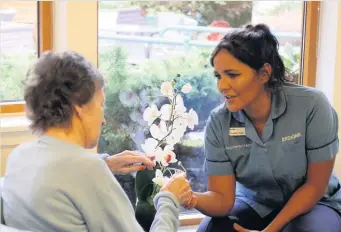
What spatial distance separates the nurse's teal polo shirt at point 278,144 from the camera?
2.20 m

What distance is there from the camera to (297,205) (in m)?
2.17

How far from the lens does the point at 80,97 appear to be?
1566 mm

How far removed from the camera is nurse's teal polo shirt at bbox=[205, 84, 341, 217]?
2203mm

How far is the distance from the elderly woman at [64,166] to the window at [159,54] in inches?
41.2

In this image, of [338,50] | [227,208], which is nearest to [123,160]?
[227,208]

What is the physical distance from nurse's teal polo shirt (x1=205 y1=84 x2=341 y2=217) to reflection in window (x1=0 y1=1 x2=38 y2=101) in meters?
0.85

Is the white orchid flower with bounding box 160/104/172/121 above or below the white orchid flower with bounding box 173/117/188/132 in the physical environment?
above

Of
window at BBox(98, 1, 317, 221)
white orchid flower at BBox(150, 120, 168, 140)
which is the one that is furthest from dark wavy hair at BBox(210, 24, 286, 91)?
window at BBox(98, 1, 317, 221)

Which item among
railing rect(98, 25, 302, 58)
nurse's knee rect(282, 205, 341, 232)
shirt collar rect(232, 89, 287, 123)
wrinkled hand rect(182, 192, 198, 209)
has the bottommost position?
nurse's knee rect(282, 205, 341, 232)

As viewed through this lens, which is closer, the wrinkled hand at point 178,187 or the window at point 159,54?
the wrinkled hand at point 178,187

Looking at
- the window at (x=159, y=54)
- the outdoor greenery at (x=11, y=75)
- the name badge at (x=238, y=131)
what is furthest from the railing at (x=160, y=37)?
the name badge at (x=238, y=131)

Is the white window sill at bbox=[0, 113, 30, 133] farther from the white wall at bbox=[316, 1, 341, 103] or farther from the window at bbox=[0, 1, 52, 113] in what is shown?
the white wall at bbox=[316, 1, 341, 103]

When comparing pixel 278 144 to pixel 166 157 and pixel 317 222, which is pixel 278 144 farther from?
pixel 166 157

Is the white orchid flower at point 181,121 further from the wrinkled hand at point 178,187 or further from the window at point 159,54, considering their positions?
the wrinkled hand at point 178,187
